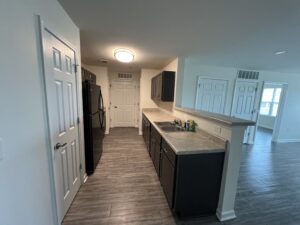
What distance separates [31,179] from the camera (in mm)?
1080

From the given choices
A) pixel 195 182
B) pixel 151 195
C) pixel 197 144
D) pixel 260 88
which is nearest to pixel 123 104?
pixel 151 195

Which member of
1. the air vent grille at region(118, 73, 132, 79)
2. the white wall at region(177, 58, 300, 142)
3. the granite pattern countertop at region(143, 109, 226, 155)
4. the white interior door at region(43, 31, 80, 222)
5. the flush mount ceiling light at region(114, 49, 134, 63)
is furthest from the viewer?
the air vent grille at region(118, 73, 132, 79)

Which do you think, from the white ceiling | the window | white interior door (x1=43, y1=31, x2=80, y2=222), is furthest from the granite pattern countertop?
the window

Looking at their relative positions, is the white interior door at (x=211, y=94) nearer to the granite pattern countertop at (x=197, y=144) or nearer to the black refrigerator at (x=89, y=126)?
the granite pattern countertop at (x=197, y=144)

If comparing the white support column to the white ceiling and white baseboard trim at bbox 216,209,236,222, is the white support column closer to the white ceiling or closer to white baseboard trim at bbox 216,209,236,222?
white baseboard trim at bbox 216,209,236,222

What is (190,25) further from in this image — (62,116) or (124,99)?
(124,99)

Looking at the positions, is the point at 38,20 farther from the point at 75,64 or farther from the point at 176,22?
the point at 176,22

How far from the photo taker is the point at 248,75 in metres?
4.45

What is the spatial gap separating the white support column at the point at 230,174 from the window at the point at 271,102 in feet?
22.7

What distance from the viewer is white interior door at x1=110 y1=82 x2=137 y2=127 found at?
575 centimetres

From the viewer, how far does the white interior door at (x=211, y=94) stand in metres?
4.27

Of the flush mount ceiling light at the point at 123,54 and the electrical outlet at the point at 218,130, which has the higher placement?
the flush mount ceiling light at the point at 123,54

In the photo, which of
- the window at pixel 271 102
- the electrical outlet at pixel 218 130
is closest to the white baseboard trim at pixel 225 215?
the electrical outlet at pixel 218 130

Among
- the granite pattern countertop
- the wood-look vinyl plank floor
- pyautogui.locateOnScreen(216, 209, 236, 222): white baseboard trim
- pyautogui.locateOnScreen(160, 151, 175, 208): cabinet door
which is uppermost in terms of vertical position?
the granite pattern countertop
